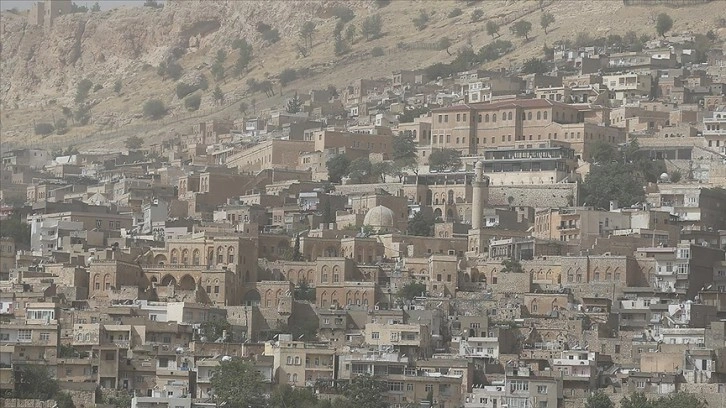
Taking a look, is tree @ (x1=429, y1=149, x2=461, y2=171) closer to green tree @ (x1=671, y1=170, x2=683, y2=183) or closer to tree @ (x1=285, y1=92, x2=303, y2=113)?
green tree @ (x1=671, y1=170, x2=683, y2=183)

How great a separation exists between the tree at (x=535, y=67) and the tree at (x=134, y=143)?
19623mm

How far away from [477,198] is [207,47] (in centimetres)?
6369

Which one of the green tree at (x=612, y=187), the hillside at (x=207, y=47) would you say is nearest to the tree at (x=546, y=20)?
the hillside at (x=207, y=47)

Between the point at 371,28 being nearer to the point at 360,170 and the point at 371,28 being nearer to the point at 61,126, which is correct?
the point at 61,126

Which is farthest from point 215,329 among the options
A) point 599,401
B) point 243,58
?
point 243,58

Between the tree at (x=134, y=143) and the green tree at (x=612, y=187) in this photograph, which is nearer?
the green tree at (x=612, y=187)

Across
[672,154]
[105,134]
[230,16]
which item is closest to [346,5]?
[230,16]

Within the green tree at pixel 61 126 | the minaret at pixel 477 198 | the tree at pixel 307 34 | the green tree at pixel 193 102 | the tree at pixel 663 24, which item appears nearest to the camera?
the minaret at pixel 477 198

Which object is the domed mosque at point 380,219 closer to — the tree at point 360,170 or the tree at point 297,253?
the tree at point 297,253

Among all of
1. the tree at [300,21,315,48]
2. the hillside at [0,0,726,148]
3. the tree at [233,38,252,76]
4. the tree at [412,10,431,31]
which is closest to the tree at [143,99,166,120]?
the hillside at [0,0,726,148]

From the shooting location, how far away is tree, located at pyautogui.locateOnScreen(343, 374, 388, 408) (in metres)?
55.2

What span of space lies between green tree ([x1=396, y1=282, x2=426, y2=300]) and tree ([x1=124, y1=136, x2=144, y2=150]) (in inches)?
1816

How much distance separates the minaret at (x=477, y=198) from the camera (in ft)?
250

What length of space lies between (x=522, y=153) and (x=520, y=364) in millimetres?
24769
